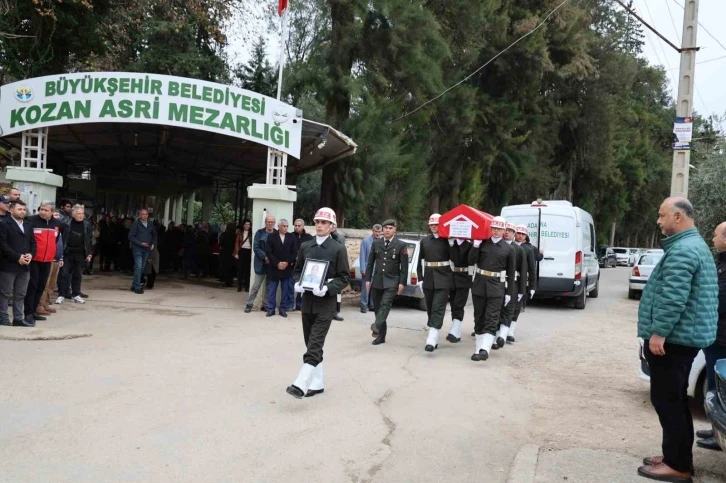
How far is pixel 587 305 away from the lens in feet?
57.8

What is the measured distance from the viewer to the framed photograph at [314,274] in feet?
20.7

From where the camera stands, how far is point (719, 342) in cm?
517

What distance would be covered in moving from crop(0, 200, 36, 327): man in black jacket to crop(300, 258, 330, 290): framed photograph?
4.63m

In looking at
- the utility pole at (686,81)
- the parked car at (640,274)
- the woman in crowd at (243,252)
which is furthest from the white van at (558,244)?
the woman in crowd at (243,252)

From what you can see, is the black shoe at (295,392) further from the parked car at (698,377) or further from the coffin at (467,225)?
the coffin at (467,225)

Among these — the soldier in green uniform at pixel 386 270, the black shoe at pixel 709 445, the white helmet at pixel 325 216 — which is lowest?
the black shoe at pixel 709 445

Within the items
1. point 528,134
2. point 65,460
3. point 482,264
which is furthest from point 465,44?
point 65,460

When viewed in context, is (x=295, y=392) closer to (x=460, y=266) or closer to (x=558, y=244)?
(x=460, y=266)

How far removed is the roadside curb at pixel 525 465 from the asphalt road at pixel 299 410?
0.06ft

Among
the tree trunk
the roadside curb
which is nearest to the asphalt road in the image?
the roadside curb

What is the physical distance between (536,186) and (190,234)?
21.8 metres

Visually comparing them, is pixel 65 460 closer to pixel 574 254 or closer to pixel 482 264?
pixel 482 264

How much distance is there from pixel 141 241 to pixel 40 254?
4254mm

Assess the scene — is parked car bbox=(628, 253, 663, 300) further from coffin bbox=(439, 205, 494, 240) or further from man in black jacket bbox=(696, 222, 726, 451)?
man in black jacket bbox=(696, 222, 726, 451)
